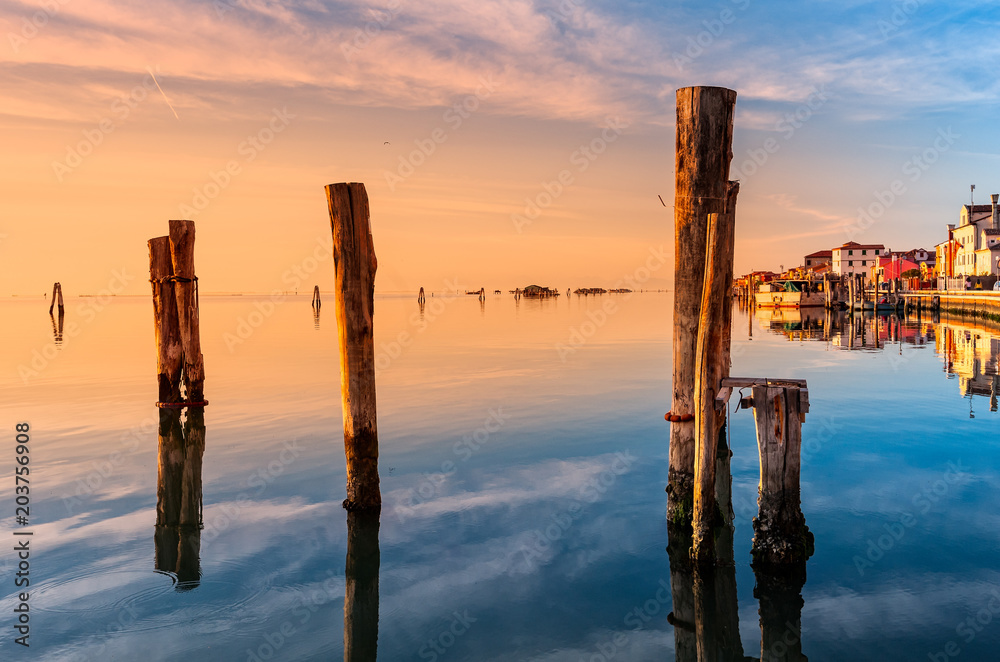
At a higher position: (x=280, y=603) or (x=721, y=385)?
(x=721, y=385)

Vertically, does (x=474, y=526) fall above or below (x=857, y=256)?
below

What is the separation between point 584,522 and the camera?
8.90m

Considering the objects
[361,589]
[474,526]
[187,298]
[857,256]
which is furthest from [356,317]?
[857,256]

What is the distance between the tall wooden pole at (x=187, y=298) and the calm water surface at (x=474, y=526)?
3.95 feet

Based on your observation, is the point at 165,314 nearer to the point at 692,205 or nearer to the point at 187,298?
the point at 187,298

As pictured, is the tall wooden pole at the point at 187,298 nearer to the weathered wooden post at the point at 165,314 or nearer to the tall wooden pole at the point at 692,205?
the weathered wooden post at the point at 165,314

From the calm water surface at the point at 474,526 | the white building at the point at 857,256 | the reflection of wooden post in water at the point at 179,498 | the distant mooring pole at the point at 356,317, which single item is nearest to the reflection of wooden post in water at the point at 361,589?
the calm water surface at the point at 474,526

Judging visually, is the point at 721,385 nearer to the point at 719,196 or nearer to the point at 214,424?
the point at 719,196

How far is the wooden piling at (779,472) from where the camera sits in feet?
22.6

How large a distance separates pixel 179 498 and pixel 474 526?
4.61 meters

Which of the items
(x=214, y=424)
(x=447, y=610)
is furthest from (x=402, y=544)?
(x=214, y=424)

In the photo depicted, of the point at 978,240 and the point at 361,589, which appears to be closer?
the point at 361,589

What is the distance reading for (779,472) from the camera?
22.8 ft

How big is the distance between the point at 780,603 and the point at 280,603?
16.2ft
